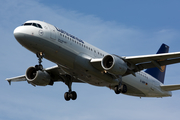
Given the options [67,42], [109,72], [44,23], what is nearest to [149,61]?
[109,72]

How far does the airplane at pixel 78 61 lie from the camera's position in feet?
97.1

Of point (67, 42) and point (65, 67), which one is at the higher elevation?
point (67, 42)

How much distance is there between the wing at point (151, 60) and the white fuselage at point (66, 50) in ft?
9.08

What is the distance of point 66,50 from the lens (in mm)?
30672

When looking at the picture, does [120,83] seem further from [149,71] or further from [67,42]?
[149,71]

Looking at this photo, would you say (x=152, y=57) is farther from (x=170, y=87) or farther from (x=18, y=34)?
(x=18, y=34)

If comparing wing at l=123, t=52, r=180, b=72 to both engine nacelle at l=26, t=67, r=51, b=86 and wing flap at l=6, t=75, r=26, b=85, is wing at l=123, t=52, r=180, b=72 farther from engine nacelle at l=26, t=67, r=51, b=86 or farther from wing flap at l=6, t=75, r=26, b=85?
wing flap at l=6, t=75, r=26, b=85

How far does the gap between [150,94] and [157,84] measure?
179 centimetres

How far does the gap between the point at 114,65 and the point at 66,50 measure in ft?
16.2

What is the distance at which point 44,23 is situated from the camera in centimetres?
3091

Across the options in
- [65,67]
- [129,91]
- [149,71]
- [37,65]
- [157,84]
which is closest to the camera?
[37,65]

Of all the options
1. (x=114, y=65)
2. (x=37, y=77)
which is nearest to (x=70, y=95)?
(x=37, y=77)

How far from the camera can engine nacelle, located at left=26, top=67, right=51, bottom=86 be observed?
121 feet

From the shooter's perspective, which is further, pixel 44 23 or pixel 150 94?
pixel 150 94
